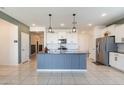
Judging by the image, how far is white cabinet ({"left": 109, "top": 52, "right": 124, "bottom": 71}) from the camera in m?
7.67

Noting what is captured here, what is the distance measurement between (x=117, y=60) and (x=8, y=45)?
6234 mm

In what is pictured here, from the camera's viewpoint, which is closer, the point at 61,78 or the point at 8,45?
the point at 61,78

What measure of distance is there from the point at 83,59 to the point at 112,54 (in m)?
1.89

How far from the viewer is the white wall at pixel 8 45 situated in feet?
32.0

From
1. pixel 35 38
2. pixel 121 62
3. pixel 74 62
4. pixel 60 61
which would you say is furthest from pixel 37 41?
pixel 121 62

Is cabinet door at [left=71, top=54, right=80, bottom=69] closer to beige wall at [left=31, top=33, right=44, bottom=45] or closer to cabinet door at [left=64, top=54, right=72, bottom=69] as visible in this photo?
cabinet door at [left=64, top=54, right=72, bottom=69]

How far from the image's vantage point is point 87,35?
1692cm

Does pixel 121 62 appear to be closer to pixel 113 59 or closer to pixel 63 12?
pixel 113 59

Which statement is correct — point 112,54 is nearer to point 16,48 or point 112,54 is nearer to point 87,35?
point 16,48

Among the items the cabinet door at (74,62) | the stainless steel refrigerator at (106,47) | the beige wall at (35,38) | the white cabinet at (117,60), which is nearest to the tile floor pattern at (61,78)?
the white cabinet at (117,60)

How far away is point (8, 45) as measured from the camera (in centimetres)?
982
